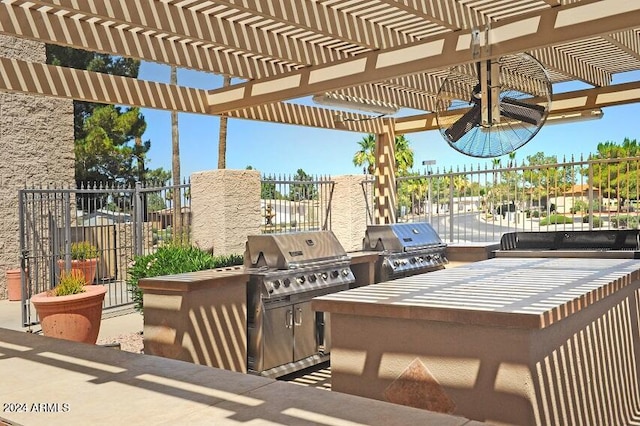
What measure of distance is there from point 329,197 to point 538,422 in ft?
22.3

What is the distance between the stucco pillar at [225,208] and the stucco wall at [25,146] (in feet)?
15.6

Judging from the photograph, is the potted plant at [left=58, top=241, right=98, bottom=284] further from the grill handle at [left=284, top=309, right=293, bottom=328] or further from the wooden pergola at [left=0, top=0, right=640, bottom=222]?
Result: the grill handle at [left=284, top=309, right=293, bottom=328]

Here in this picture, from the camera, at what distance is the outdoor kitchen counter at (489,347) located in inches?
97.7

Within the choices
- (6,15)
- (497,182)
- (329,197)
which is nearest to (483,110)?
(6,15)

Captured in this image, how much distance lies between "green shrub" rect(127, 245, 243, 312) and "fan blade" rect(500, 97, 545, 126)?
151 inches

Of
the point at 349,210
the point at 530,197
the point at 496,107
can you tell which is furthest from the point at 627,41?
the point at 349,210

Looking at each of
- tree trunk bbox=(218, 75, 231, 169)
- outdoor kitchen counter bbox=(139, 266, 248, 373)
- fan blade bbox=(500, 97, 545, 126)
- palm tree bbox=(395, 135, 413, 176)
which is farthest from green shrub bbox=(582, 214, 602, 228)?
palm tree bbox=(395, 135, 413, 176)

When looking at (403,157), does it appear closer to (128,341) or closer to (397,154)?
(397,154)

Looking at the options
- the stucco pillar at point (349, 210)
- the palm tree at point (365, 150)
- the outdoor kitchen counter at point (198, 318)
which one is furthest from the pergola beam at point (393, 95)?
the palm tree at point (365, 150)

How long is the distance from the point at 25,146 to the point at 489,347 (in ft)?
35.2

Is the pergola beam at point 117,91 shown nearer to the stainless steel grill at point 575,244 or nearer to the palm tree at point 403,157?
the stainless steel grill at point 575,244

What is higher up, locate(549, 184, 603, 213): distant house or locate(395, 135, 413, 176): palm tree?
locate(395, 135, 413, 176): palm tree

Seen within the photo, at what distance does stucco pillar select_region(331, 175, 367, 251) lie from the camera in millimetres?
8906

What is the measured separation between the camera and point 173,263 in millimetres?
6496
